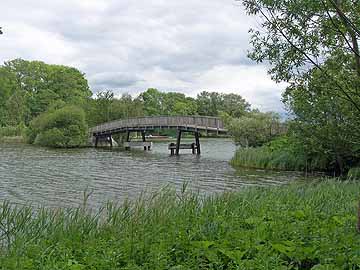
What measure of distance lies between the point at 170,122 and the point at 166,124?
21.2 inches

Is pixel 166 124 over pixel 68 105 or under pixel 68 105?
under

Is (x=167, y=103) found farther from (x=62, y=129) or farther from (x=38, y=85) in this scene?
(x=62, y=129)

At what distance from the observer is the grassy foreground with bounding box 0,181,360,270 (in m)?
4.82

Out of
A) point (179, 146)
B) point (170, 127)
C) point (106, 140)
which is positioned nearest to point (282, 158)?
point (179, 146)

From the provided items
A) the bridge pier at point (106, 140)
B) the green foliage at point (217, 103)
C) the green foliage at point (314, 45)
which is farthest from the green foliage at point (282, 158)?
the green foliage at point (217, 103)

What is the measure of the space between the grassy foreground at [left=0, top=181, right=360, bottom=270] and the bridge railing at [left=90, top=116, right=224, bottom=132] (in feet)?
95.8

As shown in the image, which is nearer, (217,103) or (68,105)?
(68,105)

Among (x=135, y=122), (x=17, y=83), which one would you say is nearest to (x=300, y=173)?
(x=135, y=122)

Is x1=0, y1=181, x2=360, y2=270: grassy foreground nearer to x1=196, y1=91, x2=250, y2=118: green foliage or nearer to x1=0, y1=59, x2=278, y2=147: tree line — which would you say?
x1=0, y1=59, x2=278, y2=147: tree line

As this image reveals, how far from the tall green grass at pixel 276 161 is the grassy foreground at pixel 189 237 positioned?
54.0 ft

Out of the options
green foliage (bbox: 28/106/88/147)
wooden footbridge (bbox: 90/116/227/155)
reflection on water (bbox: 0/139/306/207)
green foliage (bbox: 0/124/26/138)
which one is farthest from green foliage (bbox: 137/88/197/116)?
reflection on water (bbox: 0/139/306/207)

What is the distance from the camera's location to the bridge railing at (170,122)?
124ft

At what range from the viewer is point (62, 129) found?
49625 mm

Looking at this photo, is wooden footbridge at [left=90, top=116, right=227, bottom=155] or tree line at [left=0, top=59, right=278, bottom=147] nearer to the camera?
wooden footbridge at [left=90, top=116, right=227, bottom=155]
